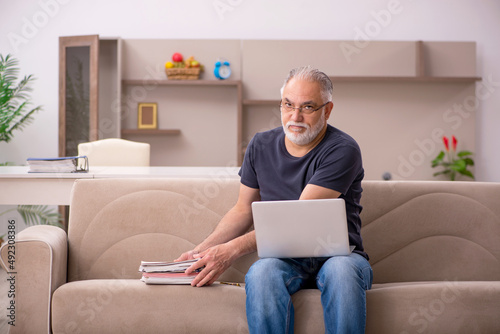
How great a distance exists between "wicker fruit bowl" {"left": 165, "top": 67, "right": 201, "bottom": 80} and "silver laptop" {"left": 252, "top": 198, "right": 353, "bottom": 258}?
3.59m

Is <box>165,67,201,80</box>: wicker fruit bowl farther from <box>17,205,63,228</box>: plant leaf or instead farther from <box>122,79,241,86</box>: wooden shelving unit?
<box>17,205,63,228</box>: plant leaf

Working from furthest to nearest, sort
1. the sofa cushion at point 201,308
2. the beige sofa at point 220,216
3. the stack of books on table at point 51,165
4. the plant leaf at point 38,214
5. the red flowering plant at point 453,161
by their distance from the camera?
1. the red flowering plant at point 453,161
2. the plant leaf at point 38,214
3. the stack of books on table at point 51,165
4. the beige sofa at point 220,216
5. the sofa cushion at point 201,308

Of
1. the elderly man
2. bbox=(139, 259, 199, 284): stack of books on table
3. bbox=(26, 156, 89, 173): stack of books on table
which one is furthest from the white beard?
bbox=(26, 156, 89, 173): stack of books on table

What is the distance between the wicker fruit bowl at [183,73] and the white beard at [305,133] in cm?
332

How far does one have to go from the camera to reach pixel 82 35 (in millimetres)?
5145

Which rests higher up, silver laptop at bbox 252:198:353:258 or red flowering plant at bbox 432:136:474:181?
red flowering plant at bbox 432:136:474:181

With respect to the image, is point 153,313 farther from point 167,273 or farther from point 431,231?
point 431,231

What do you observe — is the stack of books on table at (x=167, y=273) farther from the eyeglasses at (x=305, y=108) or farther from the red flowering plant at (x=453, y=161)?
the red flowering plant at (x=453, y=161)

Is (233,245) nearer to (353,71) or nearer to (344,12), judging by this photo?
(353,71)

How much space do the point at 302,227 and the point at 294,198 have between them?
0.25m

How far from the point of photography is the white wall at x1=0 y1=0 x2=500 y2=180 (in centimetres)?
551

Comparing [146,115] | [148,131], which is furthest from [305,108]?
[146,115]

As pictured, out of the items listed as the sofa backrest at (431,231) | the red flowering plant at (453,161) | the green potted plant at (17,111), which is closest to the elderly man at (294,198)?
the sofa backrest at (431,231)

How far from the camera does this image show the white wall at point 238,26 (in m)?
5.51
